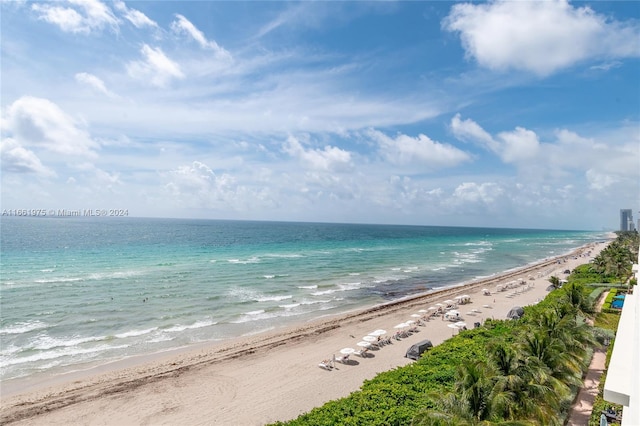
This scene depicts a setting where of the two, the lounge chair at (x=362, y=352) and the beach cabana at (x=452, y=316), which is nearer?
the lounge chair at (x=362, y=352)

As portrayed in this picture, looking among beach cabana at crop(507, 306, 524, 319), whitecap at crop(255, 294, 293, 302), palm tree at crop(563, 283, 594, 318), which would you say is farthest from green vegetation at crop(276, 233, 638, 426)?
whitecap at crop(255, 294, 293, 302)

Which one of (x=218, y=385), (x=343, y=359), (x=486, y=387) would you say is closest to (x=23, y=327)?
(x=218, y=385)

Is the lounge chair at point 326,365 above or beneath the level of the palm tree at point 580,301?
beneath

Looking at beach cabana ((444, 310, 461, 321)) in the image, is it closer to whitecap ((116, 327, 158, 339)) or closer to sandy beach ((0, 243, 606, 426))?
sandy beach ((0, 243, 606, 426))

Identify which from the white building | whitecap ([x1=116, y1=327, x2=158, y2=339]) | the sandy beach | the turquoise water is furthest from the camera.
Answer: whitecap ([x1=116, y1=327, x2=158, y2=339])

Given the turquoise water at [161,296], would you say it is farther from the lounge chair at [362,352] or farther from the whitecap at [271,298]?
the lounge chair at [362,352]

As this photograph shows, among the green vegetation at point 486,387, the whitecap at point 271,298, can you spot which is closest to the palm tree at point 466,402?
the green vegetation at point 486,387

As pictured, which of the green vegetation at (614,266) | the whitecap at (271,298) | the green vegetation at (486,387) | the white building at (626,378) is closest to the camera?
the white building at (626,378)
